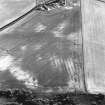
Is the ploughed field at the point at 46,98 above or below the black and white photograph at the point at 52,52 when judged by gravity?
below

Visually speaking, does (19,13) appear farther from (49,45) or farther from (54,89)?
(54,89)

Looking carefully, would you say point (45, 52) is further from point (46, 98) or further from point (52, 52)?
point (46, 98)

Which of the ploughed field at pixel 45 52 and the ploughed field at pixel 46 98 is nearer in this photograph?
the ploughed field at pixel 46 98

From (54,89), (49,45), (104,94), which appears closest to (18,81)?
(54,89)

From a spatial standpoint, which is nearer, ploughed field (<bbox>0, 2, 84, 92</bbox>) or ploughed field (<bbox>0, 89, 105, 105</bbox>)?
ploughed field (<bbox>0, 89, 105, 105</bbox>)

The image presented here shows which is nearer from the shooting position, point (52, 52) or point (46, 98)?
point (46, 98)

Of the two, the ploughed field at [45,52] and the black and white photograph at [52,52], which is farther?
the ploughed field at [45,52]

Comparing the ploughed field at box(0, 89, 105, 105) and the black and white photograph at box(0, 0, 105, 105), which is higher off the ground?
the black and white photograph at box(0, 0, 105, 105)

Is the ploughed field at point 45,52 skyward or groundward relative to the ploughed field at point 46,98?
skyward

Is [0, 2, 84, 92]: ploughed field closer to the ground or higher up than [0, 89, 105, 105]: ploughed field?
higher up

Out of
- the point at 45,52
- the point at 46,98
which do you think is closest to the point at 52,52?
the point at 45,52

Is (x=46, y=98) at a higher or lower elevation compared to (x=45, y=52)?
lower
